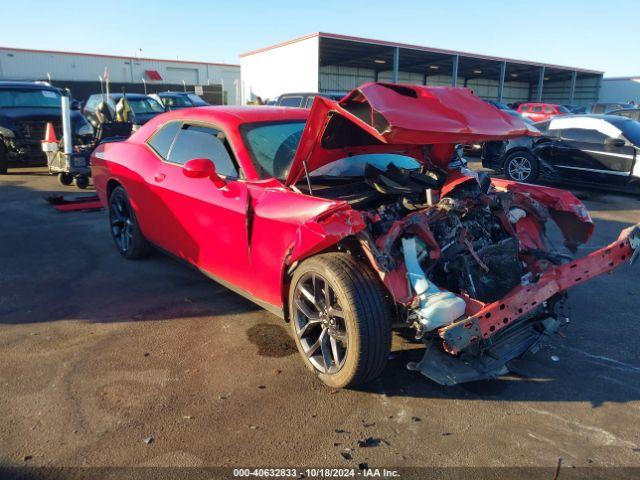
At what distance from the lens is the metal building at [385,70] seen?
88.5 feet

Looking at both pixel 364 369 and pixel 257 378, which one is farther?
pixel 257 378

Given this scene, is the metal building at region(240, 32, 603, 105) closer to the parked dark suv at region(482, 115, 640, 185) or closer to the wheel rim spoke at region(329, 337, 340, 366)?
the parked dark suv at region(482, 115, 640, 185)

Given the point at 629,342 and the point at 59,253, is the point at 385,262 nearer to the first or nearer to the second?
the point at 629,342

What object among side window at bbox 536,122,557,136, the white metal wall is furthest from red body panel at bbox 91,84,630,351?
the white metal wall

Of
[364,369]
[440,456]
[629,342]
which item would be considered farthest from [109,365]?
[629,342]

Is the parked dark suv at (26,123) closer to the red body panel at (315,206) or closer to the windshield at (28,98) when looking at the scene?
the windshield at (28,98)

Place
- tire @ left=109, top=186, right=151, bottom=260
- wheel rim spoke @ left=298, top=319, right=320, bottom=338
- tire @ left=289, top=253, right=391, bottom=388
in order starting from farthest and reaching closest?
tire @ left=109, top=186, right=151, bottom=260 → wheel rim spoke @ left=298, top=319, right=320, bottom=338 → tire @ left=289, top=253, right=391, bottom=388

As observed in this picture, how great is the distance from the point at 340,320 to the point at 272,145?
156cm

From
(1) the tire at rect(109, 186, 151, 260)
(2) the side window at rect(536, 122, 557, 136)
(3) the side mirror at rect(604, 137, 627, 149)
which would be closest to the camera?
(1) the tire at rect(109, 186, 151, 260)

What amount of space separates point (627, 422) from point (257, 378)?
2.14 metres

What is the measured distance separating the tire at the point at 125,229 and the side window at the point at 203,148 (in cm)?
99

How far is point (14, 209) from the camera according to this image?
24.2ft

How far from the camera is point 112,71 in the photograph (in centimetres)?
3822

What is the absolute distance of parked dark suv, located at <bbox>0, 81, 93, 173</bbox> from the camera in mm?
10188
